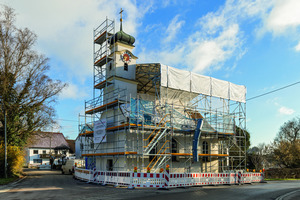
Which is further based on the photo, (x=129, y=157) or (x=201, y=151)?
(x=201, y=151)

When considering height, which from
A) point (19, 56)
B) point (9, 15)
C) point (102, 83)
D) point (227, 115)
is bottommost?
point (227, 115)

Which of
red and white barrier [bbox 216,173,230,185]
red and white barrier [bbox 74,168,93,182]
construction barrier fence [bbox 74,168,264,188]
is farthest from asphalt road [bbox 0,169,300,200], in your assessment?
red and white barrier [bbox 74,168,93,182]

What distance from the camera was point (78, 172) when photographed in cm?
2328

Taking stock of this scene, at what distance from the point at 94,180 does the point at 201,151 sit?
11.3m

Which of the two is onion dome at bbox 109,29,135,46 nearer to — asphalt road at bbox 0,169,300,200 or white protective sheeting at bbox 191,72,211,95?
white protective sheeting at bbox 191,72,211,95

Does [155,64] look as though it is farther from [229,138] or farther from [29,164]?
[29,164]

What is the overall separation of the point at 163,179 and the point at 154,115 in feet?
23.2

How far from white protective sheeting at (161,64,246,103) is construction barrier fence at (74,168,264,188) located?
818cm

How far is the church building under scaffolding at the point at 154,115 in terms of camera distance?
21344 millimetres

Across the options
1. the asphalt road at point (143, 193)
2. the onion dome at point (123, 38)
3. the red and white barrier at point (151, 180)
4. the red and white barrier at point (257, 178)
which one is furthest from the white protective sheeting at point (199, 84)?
the asphalt road at point (143, 193)

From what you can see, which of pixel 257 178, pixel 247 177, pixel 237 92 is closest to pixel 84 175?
pixel 247 177

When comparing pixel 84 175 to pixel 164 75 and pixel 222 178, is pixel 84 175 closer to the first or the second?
pixel 164 75

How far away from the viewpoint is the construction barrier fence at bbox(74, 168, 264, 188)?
51.6 ft

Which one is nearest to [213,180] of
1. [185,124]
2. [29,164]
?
[185,124]
